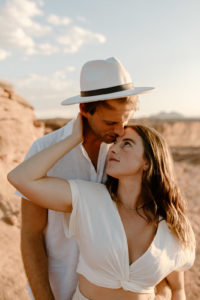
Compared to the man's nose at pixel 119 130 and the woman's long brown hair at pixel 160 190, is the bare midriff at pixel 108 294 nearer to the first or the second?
the woman's long brown hair at pixel 160 190

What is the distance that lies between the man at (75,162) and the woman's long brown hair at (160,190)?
0.21 meters

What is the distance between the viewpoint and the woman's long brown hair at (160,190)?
73.8 inches

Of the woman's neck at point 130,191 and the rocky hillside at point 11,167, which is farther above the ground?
the woman's neck at point 130,191

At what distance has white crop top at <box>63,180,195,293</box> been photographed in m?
1.65

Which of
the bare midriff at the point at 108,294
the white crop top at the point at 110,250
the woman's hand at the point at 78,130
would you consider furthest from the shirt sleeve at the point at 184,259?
the woman's hand at the point at 78,130

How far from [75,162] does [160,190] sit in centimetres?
67

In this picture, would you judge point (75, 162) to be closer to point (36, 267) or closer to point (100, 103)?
point (100, 103)

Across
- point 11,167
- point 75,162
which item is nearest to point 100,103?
point 75,162

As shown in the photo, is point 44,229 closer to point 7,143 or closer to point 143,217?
point 143,217

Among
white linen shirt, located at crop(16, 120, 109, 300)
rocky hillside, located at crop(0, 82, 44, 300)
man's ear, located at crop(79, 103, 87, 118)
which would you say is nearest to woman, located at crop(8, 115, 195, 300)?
man's ear, located at crop(79, 103, 87, 118)

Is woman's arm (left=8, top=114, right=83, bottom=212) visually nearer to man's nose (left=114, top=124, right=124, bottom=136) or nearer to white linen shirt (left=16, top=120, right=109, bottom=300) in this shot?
white linen shirt (left=16, top=120, right=109, bottom=300)

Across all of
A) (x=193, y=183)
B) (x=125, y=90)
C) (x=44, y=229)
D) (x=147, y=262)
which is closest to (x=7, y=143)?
(x=44, y=229)

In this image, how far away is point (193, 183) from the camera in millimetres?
9750

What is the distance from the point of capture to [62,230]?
2109mm
